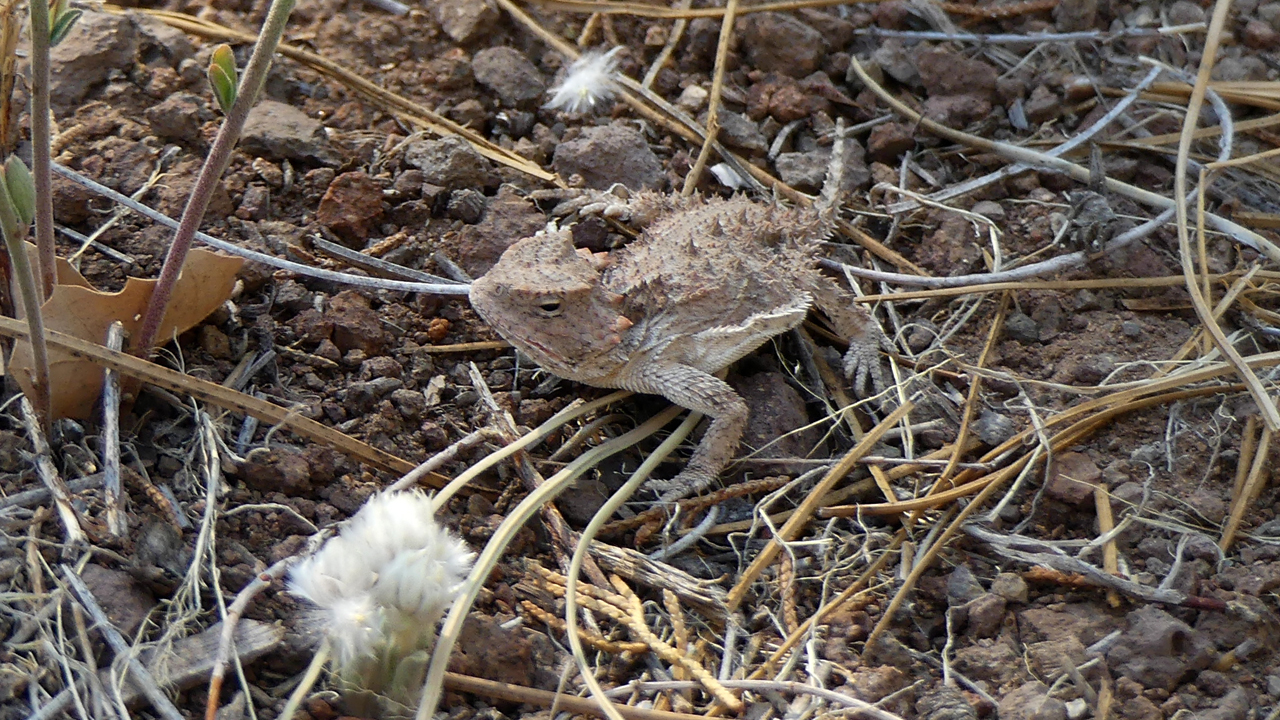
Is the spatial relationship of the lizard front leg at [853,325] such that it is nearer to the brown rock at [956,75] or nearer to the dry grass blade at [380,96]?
the dry grass blade at [380,96]

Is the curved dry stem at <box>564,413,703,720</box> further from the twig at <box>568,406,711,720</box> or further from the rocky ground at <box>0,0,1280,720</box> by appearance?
the rocky ground at <box>0,0,1280,720</box>

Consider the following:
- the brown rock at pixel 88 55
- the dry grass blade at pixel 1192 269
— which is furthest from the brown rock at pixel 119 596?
the dry grass blade at pixel 1192 269

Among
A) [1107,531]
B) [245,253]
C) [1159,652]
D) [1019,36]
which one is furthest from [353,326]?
[1019,36]

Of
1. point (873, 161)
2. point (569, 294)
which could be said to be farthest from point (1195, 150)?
point (569, 294)

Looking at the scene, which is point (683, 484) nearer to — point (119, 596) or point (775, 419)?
point (775, 419)

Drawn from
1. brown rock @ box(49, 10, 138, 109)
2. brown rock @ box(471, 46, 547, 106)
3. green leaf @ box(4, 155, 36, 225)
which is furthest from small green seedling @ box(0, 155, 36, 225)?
brown rock @ box(471, 46, 547, 106)

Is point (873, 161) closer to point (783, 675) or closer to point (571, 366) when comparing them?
point (571, 366)
